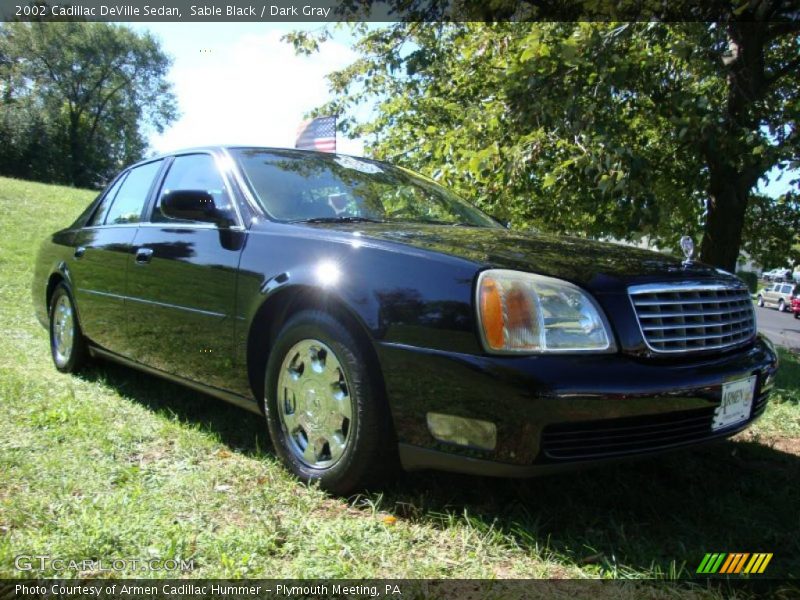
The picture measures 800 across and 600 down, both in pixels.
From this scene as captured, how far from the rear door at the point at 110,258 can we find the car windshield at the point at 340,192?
1.01m

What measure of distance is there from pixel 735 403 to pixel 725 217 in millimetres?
6418

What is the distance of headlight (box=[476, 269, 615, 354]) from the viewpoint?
7.23 feet

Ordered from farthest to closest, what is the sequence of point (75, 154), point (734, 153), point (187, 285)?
point (75, 154) → point (734, 153) → point (187, 285)

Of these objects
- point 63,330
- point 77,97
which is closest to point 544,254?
point 63,330

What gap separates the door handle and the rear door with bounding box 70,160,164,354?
14cm

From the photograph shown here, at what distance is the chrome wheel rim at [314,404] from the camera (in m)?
2.63

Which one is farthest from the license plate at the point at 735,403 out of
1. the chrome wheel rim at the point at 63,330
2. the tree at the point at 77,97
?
the tree at the point at 77,97

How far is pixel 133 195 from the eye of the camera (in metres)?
4.34

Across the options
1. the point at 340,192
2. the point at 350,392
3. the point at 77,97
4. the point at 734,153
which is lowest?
the point at 350,392

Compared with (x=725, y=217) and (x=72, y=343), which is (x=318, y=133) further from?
(x=72, y=343)

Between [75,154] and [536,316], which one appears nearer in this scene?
[536,316]

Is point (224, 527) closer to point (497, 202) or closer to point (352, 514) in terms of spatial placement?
point (352, 514)

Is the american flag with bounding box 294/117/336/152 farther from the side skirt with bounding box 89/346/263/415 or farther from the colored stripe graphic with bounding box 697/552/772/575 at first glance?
the colored stripe graphic with bounding box 697/552/772/575

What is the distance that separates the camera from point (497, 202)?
7629mm
